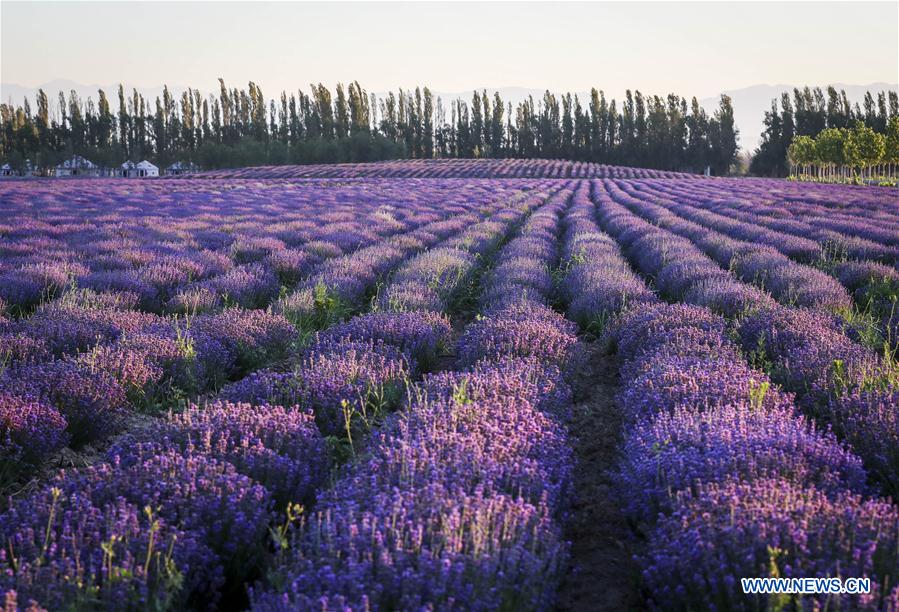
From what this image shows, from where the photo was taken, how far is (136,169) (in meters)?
68.6

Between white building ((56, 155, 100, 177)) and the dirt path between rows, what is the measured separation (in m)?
73.4

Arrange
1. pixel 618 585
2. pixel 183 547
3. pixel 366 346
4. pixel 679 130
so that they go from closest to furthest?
1. pixel 183 547
2. pixel 618 585
3. pixel 366 346
4. pixel 679 130

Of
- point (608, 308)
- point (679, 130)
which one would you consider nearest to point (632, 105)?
point (679, 130)

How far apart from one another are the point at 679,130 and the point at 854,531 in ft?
257

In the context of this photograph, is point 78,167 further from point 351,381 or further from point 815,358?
point 815,358

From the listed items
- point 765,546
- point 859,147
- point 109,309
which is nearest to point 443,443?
point 765,546

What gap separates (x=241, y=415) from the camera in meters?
3.10

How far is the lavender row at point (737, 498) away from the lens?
6.23 feet

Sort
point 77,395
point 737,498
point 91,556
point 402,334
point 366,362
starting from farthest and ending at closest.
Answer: point 402,334 < point 366,362 < point 77,395 < point 737,498 < point 91,556

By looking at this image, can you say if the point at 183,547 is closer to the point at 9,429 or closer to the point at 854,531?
the point at 9,429

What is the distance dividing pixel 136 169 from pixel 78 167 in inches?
235

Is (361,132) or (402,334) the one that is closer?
(402,334)

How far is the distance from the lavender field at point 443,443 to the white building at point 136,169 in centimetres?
6762

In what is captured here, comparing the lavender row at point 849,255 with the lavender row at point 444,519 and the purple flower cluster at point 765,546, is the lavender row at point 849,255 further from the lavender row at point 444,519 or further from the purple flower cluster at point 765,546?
A: the lavender row at point 444,519
